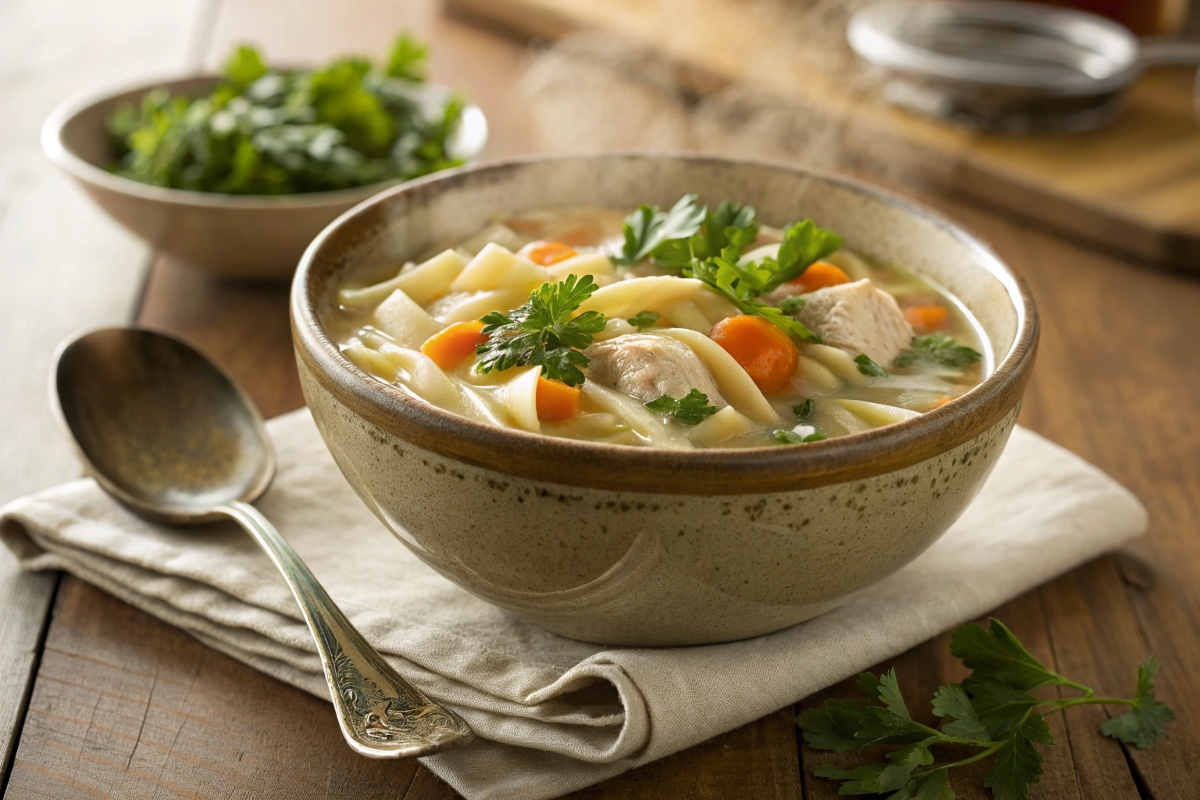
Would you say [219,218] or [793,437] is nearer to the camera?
[793,437]

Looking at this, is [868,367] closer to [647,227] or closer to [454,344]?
[647,227]

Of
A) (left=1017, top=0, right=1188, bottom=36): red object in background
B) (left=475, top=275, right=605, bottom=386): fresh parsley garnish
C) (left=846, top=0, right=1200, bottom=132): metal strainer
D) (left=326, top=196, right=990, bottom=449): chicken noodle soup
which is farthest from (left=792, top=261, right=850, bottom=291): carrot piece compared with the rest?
(left=1017, top=0, right=1188, bottom=36): red object in background

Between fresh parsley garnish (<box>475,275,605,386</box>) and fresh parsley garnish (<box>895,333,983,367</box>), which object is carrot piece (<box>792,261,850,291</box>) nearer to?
fresh parsley garnish (<box>895,333,983,367</box>)

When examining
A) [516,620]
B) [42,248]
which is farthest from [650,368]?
[42,248]

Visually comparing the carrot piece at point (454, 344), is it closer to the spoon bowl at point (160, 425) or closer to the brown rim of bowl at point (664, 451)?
the brown rim of bowl at point (664, 451)

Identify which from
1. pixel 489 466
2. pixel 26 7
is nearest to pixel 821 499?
pixel 489 466

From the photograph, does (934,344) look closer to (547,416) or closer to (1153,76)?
(547,416)

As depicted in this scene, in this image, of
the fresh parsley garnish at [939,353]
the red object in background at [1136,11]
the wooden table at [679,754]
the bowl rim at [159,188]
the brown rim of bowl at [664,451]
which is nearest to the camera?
the brown rim of bowl at [664,451]

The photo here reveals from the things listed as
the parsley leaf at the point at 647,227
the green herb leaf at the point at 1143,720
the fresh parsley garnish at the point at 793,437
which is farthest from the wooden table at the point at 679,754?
the parsley leaf at the point at 647,227
